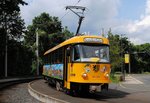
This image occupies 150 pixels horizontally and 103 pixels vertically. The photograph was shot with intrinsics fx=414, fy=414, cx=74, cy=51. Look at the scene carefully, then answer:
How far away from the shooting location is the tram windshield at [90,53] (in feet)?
76.7

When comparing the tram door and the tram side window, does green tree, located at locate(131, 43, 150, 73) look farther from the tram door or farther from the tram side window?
Result: the tram side window

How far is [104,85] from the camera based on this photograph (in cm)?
2377

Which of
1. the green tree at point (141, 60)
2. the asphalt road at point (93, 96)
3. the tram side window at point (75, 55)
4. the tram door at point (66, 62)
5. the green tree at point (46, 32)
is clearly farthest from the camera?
the green tree at point (141, 60)

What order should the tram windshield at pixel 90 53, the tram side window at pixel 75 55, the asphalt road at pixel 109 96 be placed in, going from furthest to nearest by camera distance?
the tram side window at pixel 75 55
the tram windshield at pixel 90 53
the asphalt road at pixel 109 96

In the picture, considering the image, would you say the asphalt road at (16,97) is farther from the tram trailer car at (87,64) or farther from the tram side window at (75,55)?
the tram side window at (75,55)

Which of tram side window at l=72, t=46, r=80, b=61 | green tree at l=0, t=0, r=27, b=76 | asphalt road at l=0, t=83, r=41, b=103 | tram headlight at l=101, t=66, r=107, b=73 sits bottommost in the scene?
asphalt road at l=0, t=83, r=41, b=103

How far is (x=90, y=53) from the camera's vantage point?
23.5m

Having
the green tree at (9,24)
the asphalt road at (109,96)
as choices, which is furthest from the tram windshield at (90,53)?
the green tree at (9,24)

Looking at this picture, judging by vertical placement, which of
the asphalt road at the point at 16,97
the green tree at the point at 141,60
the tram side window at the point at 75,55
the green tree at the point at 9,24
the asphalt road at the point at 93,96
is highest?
the green tree at the point at 9,24

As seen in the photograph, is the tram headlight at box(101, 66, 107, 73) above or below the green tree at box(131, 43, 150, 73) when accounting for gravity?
below

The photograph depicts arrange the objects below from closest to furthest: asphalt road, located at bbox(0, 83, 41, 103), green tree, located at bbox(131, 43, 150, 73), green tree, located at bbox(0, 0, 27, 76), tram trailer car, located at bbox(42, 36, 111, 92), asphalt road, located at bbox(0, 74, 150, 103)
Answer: asphalt road, located at bbox(0, 74, 150, 103)
tram trailer car, located at bbox(42, 36, 111, 92)
asphalt road, located at bbox(0, 83, 41, 103)
green tree, located at bbox(0, 0, 27, 76)
green tree, located at bbox(131, 43, 150, 73)

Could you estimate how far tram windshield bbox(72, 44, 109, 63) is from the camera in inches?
920

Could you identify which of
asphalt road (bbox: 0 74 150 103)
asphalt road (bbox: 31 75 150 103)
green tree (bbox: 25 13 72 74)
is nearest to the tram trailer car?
asphalt road (bbox: 31 75 150 103)

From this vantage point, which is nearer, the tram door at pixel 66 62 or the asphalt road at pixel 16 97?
the asphalt road at pixel 16 97
